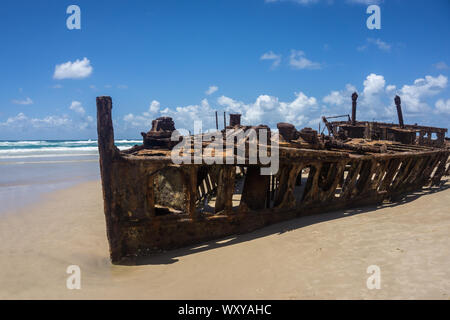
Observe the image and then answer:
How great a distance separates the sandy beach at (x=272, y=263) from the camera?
4.20m

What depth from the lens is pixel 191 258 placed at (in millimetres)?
5504

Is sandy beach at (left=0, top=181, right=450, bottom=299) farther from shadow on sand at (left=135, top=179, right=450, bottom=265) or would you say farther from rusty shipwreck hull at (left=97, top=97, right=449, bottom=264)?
rusty shipwreck hull at (left=97, top=97, right=449, bottom=264)

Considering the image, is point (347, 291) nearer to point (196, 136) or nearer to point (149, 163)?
point (149, 163)

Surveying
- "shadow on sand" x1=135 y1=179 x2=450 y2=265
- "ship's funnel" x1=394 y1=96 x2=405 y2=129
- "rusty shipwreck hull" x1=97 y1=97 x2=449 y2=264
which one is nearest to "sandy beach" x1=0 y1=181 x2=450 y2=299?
"shadow on sand" x1=135 y1=179 x2=450 y2=265

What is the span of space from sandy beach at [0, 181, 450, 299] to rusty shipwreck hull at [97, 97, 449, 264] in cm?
30

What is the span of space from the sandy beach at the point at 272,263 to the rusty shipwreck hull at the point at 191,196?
30cm

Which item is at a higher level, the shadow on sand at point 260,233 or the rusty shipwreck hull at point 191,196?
the rusty shipwreck hull at point 191,196

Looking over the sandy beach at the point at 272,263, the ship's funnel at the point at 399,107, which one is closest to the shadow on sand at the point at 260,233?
the sandy beach at the point at 272,263

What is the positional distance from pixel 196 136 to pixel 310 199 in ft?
12.9

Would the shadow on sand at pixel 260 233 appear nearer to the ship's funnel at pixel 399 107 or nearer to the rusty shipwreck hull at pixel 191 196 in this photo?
the rusty shipwreck hull at pixel 191 196

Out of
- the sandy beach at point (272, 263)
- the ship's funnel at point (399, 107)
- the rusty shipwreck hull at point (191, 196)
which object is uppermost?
the ship's funnel at point (399, 107)

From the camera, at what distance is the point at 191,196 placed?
590 cm

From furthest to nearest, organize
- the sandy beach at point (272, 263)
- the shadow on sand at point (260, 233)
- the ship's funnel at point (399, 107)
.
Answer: the ship's funnel at point (399, 107) → the shadow on sand at point (260, 233) → the sandy beach at point (272, 263)

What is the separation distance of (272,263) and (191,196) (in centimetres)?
195
